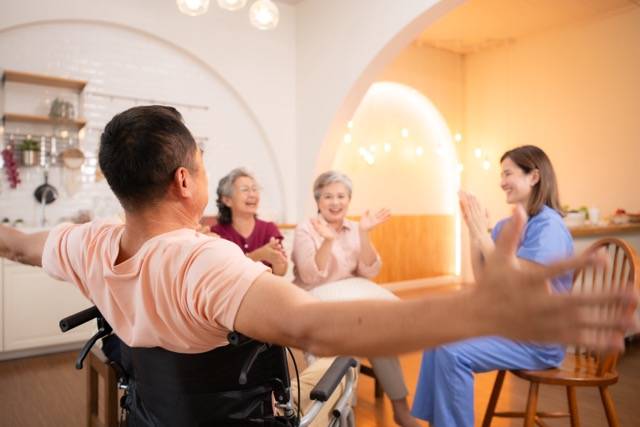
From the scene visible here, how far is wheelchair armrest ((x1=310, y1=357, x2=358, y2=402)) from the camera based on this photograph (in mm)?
1073

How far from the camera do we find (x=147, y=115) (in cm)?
83

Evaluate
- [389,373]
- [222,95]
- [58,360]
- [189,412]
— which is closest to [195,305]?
[189,412]

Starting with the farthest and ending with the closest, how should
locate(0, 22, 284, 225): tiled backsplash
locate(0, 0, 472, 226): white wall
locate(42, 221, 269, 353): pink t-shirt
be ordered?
locate(0, 0, 472, 226): white wall → locate(0, 22, 284, 225): tiled backsplash → locate(42, 221, 269, 353): pink t-shirt

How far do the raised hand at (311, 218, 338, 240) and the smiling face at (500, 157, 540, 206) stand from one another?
32.8 inches

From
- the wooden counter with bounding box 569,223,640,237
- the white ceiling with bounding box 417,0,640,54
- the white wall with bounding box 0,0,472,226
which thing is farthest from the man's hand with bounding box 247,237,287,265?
the white ceiling with bounding box 417,0,640,54

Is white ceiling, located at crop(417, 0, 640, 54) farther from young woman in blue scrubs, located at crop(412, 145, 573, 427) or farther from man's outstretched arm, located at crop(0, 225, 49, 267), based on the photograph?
man's outstretched arm, located at crop(0, 225, 49, 267)

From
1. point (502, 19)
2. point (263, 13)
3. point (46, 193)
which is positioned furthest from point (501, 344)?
point (502, 19)

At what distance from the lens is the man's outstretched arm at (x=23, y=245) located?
1121mm

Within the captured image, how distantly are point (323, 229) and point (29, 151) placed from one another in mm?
2671

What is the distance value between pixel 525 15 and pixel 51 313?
564 centimetres

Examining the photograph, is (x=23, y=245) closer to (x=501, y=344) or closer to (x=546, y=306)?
(x=546, y=306)

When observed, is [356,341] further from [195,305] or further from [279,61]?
[279,61]

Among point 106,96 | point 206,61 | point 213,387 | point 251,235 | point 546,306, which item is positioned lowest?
point 213,387

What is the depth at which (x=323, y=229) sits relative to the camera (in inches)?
94.2
